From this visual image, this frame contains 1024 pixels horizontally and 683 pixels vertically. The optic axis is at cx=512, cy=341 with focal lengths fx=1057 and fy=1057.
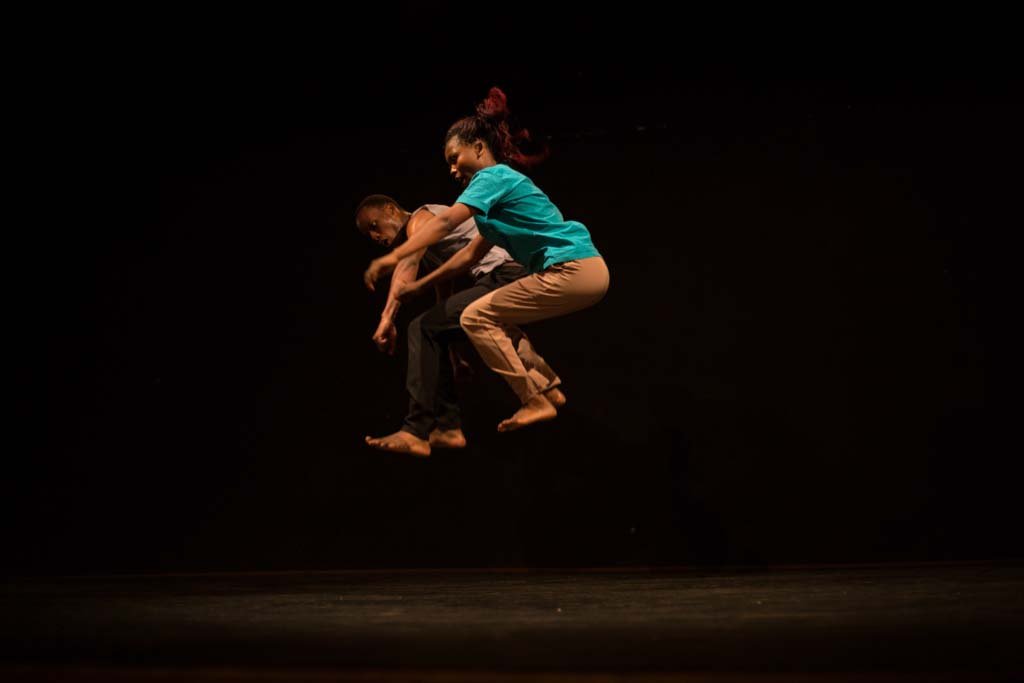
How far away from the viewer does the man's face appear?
4.11 meters

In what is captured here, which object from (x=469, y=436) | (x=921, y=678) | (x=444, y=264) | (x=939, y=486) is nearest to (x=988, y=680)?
(x=921, y=678)

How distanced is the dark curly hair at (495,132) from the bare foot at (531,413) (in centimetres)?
88

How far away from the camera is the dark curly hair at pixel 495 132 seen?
3740 millimetres

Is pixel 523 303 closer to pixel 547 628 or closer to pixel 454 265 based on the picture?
pixel 454 265

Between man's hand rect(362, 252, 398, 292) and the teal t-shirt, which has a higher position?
the teal t-shirt

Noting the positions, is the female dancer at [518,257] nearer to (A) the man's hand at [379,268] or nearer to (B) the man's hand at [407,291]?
(B) the man's hand at [407,291]

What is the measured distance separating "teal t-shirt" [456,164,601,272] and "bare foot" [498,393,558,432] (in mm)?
470

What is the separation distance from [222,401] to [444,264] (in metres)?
2.01

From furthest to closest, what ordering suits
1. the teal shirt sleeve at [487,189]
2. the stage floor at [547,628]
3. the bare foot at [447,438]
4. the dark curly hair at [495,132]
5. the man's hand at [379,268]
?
the bare foot at [447,438]
the dark curly hair at [495,132]
the teal shirt sleeve at [487,189]
the man's hand at [379,268]
the stage floor at [547,628]

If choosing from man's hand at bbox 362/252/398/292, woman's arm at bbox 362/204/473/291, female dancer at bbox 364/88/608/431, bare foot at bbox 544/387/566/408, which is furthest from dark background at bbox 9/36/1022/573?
man's hand at bbox 362/252/398/292

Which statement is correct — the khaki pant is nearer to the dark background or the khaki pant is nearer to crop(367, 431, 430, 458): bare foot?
crop(367, 431, 430, 458): bare foot

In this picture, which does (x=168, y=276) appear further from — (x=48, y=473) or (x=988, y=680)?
(x=988, y=680)

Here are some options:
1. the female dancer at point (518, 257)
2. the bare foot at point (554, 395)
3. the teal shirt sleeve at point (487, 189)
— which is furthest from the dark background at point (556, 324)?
the teal shirt sleeve at point (487, 189)

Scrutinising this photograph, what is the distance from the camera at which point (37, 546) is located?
5.46 metres
